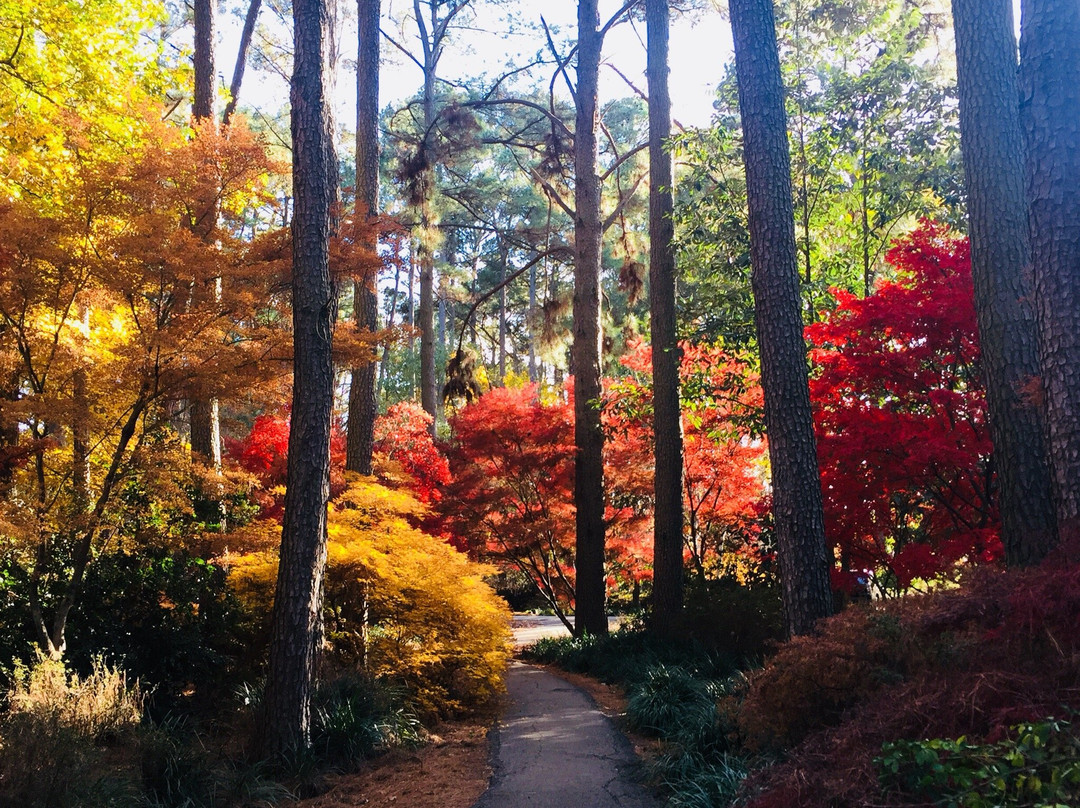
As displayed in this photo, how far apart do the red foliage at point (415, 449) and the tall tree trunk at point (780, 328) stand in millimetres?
7880

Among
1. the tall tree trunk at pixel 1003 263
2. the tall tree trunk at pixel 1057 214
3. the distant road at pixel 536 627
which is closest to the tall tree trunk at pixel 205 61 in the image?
the tall tree trunk at pixel 1003 263

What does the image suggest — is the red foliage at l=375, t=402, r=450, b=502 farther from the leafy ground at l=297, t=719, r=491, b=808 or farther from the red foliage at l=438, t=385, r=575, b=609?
the leafy ground at l=297, t=719, r=491, b=808

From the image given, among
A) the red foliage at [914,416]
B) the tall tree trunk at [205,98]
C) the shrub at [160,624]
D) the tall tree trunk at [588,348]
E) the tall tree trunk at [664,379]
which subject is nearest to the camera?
the red foliage at [914,416]

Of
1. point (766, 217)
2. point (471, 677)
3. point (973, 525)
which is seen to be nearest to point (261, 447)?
point (471, 677)

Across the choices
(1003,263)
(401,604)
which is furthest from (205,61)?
(1003,263)

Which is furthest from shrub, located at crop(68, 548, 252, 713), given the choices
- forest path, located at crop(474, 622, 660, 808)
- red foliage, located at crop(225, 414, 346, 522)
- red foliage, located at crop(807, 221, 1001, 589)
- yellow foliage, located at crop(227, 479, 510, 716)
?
red foliage, located at crop(807, 221, 1001, 589)

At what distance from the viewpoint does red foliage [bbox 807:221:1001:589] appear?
669 centimetres

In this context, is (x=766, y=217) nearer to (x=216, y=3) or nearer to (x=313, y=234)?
(x=313, y=234)

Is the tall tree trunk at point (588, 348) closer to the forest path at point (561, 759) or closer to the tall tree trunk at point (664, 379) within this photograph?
the tall tree trunk at point (664, 379)

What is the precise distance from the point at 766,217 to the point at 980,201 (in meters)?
1.53

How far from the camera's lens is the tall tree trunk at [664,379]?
426 inches

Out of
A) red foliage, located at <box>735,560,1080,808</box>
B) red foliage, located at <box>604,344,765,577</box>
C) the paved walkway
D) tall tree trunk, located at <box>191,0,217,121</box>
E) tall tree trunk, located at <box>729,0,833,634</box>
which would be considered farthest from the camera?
red foliage, located at <box>604,344,765,577</box>

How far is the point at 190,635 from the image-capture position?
7.83 metres

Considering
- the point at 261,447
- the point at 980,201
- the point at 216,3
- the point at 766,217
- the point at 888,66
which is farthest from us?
the point at 261,447
